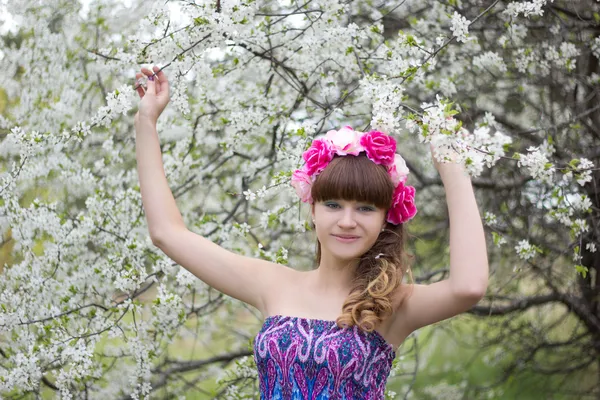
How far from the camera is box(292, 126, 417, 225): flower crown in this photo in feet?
6.71

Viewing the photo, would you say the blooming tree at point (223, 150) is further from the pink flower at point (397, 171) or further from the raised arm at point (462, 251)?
the raised arm at point (462, 251)

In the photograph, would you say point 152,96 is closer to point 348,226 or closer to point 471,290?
point 348,226

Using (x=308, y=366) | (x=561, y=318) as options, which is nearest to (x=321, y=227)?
(x=308, y=366)

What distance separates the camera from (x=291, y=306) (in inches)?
81.8

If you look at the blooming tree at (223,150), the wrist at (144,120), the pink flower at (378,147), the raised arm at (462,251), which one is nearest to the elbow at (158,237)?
the wrist at (144,120)

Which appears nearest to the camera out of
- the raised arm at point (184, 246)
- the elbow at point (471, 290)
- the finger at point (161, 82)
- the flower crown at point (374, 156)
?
the elbow at point (471, 290)

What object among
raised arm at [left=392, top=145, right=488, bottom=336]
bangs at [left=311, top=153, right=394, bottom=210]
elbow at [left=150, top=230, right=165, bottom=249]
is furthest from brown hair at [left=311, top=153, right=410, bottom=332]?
elbow at [left=150, top=230, right=165, bottom=249]

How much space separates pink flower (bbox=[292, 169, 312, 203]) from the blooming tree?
16.1 inches

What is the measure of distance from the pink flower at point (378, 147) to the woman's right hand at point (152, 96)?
61 cm

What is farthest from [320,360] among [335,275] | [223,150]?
[223,150]

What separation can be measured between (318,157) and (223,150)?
5.76ft

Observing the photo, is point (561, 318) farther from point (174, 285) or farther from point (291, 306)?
point (291, 306)

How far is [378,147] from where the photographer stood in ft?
6.68

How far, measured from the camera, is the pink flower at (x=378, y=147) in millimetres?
2037
